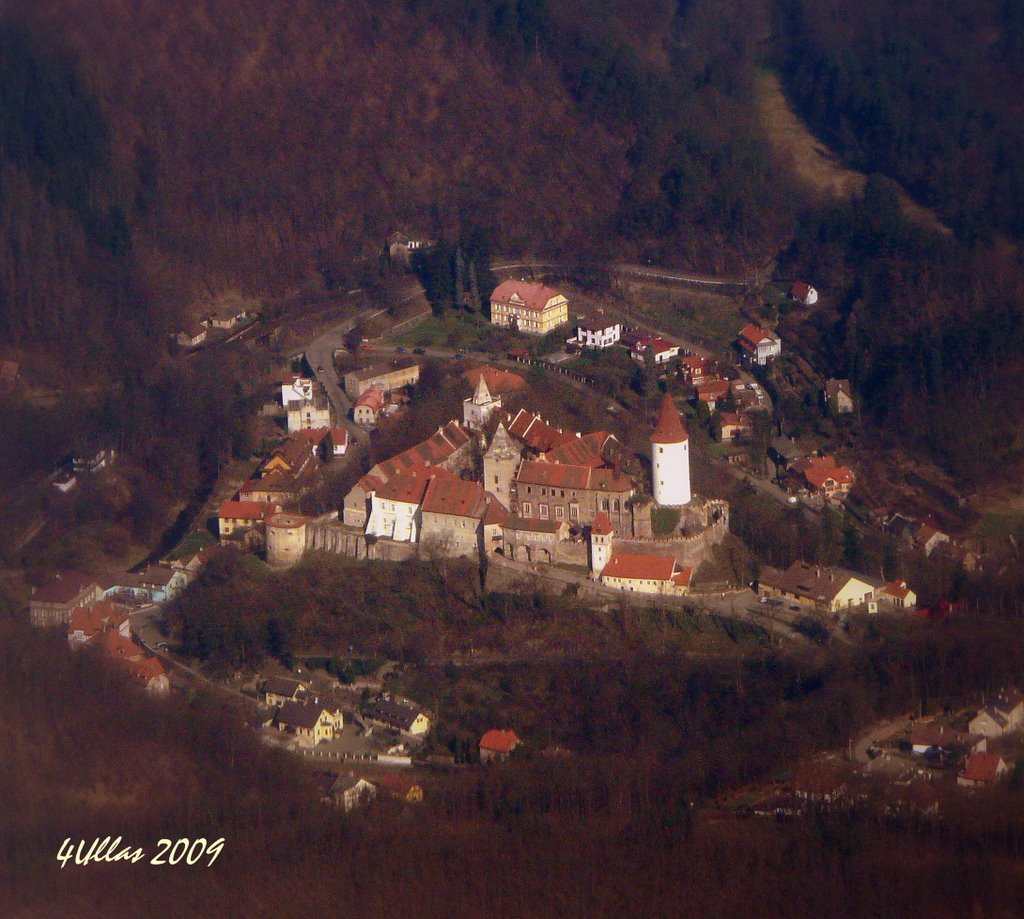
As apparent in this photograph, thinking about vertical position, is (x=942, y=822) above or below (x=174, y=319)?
above

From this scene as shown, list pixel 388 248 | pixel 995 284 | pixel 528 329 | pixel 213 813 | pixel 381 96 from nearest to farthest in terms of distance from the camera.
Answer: pixel 213 813 → pixel 995 284 → pixel 528 329 → pixel 388 248 → pixel 381 96

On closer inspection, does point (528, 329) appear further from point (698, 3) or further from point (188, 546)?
point (698, 3)

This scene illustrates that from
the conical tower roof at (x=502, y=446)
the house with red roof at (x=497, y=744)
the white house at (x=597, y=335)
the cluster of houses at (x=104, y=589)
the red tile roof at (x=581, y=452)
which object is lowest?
the white house at (x=597, y=335)

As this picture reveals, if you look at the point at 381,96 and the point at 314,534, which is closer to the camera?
the point at 314,534

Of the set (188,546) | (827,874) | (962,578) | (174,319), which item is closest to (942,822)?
(827,874)

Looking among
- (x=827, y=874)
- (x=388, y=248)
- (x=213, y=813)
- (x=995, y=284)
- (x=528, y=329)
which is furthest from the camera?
(x=388, y=248)

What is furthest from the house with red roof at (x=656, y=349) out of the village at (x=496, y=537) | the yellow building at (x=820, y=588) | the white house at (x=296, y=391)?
the yellow building at (x=820, y=588)

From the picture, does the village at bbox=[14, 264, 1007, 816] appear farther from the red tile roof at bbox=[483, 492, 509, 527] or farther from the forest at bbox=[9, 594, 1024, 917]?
the forest at bbox=[9, 594, 1024, 917]

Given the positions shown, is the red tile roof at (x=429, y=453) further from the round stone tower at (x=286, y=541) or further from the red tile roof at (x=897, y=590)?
the red tile roof at (x=897, y=590)
